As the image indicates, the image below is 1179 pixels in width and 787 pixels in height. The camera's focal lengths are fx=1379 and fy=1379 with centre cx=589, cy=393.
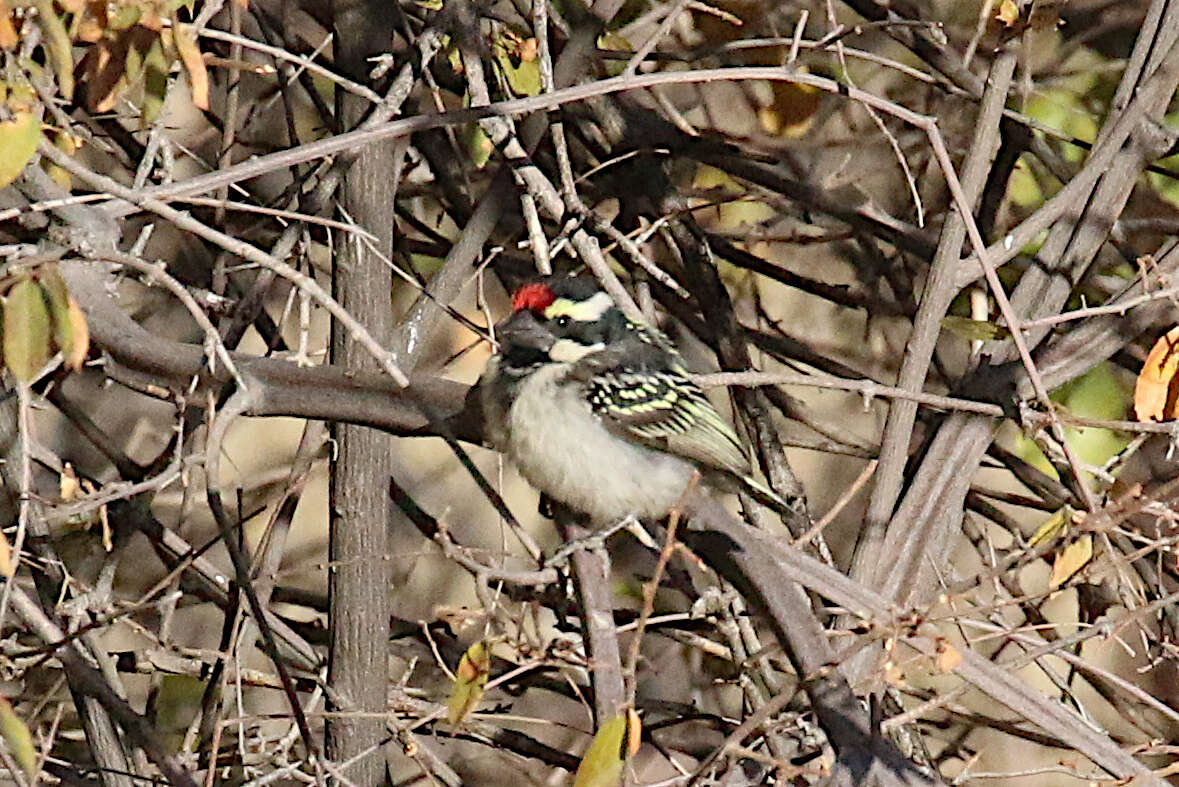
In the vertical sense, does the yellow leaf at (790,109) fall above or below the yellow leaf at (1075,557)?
above

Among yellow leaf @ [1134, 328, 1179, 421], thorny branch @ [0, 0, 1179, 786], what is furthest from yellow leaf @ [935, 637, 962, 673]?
yellow leaf @ [1134, 328, 1179, 421]

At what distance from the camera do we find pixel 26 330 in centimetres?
161

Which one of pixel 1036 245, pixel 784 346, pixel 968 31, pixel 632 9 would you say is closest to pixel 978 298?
pixel 1036 245

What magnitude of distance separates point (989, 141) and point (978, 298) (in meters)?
0.47

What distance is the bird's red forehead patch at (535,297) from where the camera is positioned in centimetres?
272

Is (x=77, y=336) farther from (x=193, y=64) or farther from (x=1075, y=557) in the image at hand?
(x=1075, y=557)

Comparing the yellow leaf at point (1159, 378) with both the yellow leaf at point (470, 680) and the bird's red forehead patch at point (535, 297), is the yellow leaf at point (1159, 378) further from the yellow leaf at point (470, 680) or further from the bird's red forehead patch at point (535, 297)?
the yellow leaf at point (470, 680)

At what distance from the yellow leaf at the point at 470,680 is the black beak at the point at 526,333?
76 cm

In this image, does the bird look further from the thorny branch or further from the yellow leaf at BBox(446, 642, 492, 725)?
the yellow leaf at BBox(446, 642, 492, 725)

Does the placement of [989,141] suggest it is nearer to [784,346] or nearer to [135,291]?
[784,346]

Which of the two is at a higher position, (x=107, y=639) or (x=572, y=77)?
(x=572, y=77)

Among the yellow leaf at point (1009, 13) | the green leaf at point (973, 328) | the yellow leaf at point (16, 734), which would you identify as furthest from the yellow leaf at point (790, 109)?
the yellow leaf at point (16, 734)

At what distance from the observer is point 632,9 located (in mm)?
3480

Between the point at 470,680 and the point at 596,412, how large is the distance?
82 centimetres
